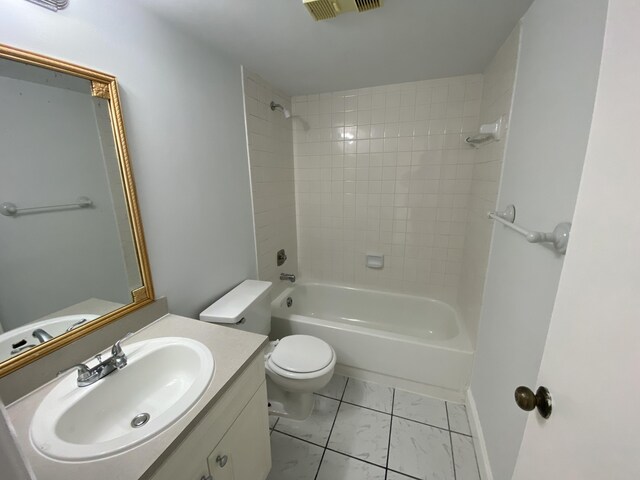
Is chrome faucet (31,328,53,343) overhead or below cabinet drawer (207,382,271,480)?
overhead

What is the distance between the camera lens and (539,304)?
0.87 meters

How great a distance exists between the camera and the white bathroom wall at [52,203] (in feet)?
2.39

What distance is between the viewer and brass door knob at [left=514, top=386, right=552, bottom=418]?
0.49 metres

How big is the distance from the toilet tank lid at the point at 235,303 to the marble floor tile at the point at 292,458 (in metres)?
0.76

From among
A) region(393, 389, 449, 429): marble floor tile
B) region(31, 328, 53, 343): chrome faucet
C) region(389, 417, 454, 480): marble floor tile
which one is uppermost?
region(31, 328, 53, 343): chrome faucet

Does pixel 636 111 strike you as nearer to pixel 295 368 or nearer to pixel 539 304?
pixel 539 304

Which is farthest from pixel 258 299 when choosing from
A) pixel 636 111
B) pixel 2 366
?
pixel 636 111

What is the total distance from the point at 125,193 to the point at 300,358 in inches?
47.7

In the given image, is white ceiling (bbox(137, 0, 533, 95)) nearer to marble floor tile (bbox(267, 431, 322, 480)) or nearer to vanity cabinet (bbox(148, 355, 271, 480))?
vanity cabinet (bbox(148, 355, 271, 480))

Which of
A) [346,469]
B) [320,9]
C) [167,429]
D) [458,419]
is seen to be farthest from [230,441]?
[320,9]

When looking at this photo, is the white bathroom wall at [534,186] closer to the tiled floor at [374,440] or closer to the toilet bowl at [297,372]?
the tiled floor at [374,440]

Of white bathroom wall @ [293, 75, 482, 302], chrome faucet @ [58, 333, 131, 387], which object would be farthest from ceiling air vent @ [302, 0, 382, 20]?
chrome faucet @ [58, 333, 131, 387]

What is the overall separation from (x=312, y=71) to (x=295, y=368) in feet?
6.34

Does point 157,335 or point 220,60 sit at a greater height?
point 220,60
